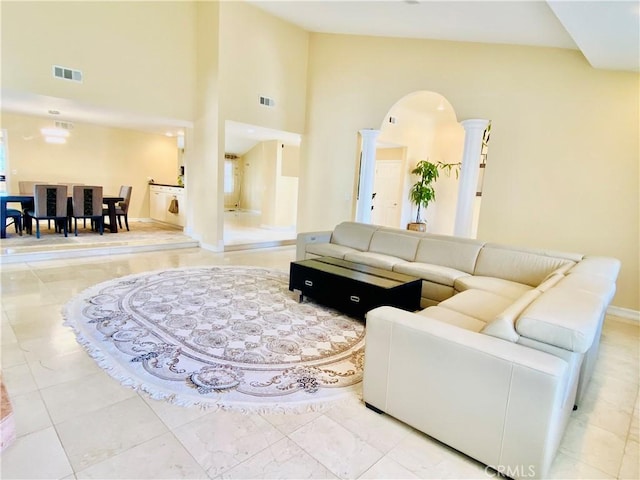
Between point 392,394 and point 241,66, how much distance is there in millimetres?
5953

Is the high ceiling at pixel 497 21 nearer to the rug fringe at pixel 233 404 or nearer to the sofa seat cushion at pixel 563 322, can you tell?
the sofa seat cushion at pixel 563 322

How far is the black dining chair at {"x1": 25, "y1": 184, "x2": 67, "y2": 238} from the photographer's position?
19.5ft

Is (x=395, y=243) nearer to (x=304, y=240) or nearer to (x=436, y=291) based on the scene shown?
(x=436, y=291)

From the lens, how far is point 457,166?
8.34 meters

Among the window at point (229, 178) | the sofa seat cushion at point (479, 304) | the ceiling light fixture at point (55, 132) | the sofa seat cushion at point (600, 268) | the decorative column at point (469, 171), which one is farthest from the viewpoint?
the window at point (229, 178)

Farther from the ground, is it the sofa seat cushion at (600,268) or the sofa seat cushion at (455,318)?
the sofa seat cushion at (600,268)

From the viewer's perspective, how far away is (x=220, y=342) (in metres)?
2.78

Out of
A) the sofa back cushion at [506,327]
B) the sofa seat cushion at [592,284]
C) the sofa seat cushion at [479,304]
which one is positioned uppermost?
the sofa seat cushion at [592,284]

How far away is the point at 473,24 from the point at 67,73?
19.0ft

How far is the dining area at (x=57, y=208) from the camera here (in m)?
5.97

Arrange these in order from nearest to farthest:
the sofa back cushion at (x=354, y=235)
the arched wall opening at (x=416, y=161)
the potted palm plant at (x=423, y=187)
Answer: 1. the sofa back cushion at (x=354, y=235)
2. the potted palm plant at (x=423, y=187)
3. the arched wall opening at (x=416, y=161)

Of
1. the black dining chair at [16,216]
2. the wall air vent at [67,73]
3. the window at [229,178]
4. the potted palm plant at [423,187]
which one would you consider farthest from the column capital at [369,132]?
the window at [229,178]

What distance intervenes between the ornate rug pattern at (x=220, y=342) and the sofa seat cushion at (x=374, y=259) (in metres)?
0.88

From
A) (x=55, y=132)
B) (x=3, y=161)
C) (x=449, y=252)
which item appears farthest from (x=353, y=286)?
(x=3, y=161)
